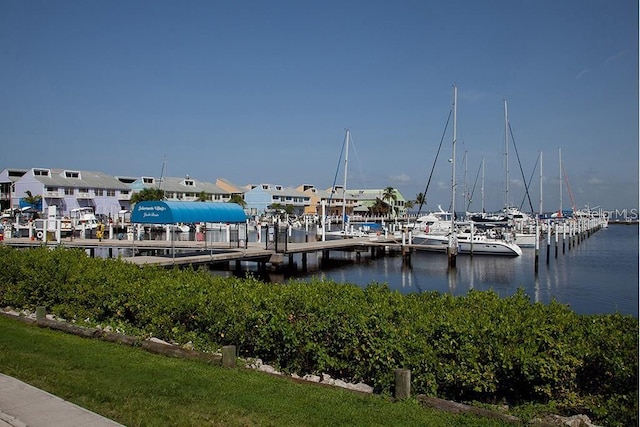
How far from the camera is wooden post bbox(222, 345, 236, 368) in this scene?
10.1 metres

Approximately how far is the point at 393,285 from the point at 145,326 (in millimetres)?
26873

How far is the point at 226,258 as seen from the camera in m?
34.9

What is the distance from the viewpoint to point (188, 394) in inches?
332

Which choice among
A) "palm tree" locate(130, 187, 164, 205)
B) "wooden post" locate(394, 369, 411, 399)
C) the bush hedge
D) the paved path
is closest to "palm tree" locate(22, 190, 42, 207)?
"palm tree" locate(130, 187, 164, 205)

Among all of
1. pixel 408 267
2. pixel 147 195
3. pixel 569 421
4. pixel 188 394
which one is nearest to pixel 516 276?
pixel 408 267

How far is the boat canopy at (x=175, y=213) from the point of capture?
112 ft

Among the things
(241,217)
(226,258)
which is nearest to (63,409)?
(226,258)

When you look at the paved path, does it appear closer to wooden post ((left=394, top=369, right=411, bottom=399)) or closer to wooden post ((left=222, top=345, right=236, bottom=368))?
wooden post ((left=222, top=345, right=236, bottom=368))

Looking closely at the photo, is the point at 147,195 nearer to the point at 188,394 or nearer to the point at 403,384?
the point at 188,394

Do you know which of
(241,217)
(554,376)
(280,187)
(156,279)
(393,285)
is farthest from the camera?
(280,187)

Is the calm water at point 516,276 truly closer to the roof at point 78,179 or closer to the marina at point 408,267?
the marina at point 408,267

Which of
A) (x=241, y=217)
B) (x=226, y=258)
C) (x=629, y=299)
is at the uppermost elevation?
(x=241, y=217)

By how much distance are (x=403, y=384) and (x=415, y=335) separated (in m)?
0.88

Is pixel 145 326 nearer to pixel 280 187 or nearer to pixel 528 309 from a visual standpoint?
pixel 528 309
